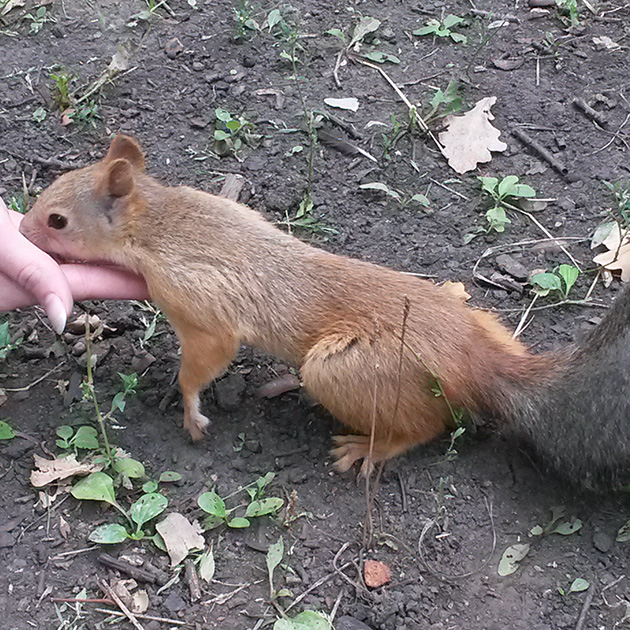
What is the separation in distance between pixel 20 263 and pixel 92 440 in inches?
24.8

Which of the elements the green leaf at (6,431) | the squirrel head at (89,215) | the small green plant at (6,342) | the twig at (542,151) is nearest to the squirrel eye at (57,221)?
the squirrel head at (89,215)

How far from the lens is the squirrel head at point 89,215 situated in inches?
116

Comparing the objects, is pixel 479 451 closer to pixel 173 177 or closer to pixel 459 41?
pixel 173 177

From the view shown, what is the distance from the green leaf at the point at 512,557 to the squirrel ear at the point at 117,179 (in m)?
1.74

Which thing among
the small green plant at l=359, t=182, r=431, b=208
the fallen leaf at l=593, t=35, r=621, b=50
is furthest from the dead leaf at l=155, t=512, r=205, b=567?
the fallen leaf at l=593, t=35, r=621, b=50

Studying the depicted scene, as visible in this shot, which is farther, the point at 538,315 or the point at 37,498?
the point at 538,315

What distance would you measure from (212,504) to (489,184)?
1.94 meters

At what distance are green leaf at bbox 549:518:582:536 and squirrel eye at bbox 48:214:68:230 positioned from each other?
1948 mm

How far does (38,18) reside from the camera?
4.57 m

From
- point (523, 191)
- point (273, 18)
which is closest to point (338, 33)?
point (273, 18)

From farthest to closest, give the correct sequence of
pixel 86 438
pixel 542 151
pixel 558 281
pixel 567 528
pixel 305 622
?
1. pixel 542 151
2. pixel 558 281
3. pixel 86 438
4. pixel 567 528
5. pixel 305 622

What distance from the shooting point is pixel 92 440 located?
2.80 m

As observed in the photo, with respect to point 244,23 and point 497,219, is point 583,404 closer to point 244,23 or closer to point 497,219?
point 497,219

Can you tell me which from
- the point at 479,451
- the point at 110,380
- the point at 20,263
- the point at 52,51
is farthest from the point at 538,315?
the point at 52,51
